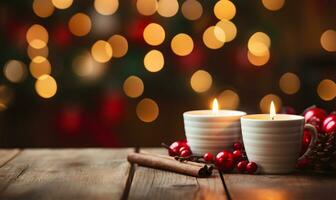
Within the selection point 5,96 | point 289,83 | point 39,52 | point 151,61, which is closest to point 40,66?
point 39,52

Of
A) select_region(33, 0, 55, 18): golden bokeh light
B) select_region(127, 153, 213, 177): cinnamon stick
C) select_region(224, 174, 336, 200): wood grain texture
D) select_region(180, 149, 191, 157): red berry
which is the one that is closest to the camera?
select_region(224, 174, 336, 200): wood grain texture

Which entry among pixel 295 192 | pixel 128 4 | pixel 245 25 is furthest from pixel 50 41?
pixel 295 192

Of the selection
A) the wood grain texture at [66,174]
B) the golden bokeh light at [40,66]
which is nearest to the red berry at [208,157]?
the wood grain texture at [66,174]

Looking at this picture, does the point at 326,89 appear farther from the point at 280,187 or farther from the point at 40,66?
the point at 280,187

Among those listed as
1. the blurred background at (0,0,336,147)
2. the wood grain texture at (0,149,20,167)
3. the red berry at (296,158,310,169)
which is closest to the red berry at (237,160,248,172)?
the red berry at (296,158,310,169)

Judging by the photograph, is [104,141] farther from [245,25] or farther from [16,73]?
→ [245,25]

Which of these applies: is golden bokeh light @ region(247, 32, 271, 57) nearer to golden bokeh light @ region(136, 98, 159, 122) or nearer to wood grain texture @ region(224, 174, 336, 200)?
golden bokeh light @ region(136, 98, 159, 122)
